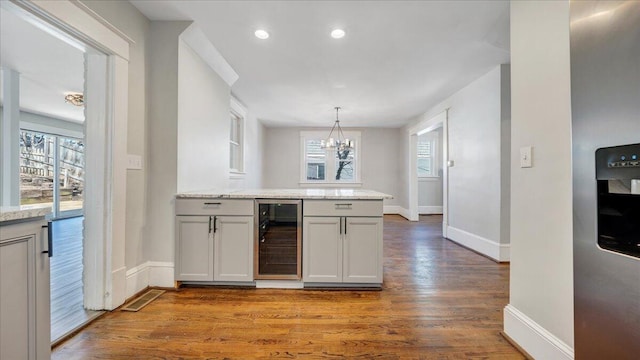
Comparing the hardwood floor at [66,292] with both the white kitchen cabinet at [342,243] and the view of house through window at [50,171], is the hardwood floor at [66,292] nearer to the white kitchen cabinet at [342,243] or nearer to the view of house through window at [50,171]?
the white kitchen cabinet at [342,243]

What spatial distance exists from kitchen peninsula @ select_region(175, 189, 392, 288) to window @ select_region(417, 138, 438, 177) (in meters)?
5.75

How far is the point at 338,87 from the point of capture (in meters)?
3.97

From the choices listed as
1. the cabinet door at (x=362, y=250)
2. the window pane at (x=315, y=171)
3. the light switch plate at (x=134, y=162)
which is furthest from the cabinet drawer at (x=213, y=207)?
the window pane at (x=315, y=171)

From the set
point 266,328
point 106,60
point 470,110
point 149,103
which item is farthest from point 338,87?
point 266,328

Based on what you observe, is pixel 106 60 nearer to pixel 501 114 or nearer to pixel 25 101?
pixel 501 114

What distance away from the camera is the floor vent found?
6.66 ft

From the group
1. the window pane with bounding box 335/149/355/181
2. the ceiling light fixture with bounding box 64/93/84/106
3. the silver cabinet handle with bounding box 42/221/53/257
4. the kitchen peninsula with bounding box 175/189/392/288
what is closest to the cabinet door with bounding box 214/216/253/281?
the kitchen peninsula with bounding box 175/189/392/288

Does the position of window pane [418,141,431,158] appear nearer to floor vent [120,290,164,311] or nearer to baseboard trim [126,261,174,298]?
baseboard trim [126,261,174,298]

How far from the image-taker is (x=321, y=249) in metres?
2.37

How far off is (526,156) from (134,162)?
2850mm

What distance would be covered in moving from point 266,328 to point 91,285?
4.59 ft

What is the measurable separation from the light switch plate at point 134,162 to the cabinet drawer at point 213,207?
0.43 m

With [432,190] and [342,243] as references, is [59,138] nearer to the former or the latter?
[342,243]

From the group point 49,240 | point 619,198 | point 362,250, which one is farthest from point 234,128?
point 619,198
